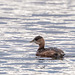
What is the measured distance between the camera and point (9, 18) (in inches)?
1185

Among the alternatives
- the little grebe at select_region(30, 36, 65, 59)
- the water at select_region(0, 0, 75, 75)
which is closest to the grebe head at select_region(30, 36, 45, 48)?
the little grebe at select_region(30, 36, 65, 59)

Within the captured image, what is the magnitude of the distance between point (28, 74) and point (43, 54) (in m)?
4.00

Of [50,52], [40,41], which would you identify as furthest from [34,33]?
[50,52]

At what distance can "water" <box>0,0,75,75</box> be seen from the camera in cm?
1994

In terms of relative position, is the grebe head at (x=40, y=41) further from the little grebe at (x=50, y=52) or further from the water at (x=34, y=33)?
the water at (x=34, y=33)

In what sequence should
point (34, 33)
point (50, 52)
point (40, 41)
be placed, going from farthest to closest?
1. point (34, 33)
2. point (40, 41)
3. point (50, 52)

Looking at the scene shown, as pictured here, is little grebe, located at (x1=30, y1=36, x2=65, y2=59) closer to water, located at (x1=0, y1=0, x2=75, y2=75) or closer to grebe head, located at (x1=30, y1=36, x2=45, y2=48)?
grebe head, located at (x1=30, y1=36, x2=45, y2=48)

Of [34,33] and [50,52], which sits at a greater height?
[34,33]

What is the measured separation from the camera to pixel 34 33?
26172mm

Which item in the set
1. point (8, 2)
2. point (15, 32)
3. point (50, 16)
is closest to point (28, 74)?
point (15, 32)

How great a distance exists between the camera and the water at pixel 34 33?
19.9m

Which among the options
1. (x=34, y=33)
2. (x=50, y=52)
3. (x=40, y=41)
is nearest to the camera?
(x=50, y=52)

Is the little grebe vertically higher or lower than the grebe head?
lower

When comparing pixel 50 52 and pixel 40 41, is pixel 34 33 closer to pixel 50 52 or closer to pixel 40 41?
pixel 40 41
